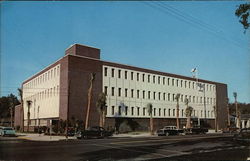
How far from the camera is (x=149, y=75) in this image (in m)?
59.5

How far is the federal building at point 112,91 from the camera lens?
46562 millimetres

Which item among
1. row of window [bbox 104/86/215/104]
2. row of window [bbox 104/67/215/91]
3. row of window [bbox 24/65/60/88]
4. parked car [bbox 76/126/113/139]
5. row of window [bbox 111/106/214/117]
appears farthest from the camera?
row of window [bbox 104/67/215/91]

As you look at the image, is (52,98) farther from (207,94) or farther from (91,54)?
(207,94)

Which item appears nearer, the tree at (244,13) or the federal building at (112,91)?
the tree at (244,13)

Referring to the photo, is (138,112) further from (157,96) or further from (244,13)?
(244,13)

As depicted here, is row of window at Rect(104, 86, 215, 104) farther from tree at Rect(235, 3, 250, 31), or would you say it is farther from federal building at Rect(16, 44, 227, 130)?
tree at Rect(235, 3, 250, 31)

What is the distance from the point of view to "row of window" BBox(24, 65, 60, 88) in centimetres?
5066

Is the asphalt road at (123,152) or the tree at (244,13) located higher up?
the tree at (244,13)

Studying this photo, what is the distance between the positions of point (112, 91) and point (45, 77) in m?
15.1

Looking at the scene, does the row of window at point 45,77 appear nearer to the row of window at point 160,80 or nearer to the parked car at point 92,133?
the row of window at point 160,80

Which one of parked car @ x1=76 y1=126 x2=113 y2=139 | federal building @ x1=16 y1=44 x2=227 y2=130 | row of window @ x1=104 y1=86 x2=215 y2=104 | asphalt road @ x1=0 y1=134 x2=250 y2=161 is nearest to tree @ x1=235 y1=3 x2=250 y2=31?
asphalt road @ x1=0 y1=134 x2=250 y2=161

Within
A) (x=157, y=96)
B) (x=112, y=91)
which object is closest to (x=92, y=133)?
(x=112, y=91)

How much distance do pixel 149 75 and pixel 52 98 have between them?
72.7 ft

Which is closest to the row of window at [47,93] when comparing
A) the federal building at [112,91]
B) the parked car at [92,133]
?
the federal building at [112,91]
